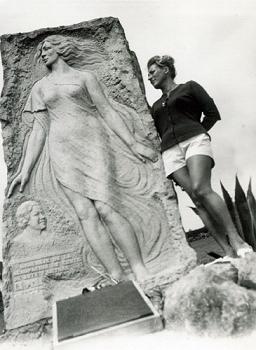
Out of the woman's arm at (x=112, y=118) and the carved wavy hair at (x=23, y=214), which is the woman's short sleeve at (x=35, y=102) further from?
the carved wavy hair at (x=23, y=214)

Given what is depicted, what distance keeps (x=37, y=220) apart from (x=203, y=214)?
1.72 meters

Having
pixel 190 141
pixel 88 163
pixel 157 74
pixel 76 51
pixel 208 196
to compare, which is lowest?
pixel 208 196

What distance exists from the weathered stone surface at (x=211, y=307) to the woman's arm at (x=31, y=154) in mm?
2294

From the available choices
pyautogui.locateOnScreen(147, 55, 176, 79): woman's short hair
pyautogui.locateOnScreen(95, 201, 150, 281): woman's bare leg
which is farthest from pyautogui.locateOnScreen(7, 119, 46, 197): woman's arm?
pyautogui.locateOnScreen(147, 55, 176, 79): woman's short hair

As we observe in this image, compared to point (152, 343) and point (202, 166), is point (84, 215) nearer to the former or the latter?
point (202, 166)

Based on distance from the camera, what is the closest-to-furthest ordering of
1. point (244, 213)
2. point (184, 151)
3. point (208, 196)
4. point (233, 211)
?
point (208, 196)
point (184, 151)
point (244, 213)
point (233, 211)

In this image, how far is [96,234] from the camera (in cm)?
414

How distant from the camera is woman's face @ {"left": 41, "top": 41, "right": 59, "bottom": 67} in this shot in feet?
15.9

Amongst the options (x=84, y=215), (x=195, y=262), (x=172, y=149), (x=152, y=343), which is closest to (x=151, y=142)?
(x=172, y=149)

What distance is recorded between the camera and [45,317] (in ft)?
12.8

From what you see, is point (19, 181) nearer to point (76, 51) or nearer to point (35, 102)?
point (35, 102)

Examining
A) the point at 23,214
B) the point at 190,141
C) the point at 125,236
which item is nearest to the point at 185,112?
the point at 190,141

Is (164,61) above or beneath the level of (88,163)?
above

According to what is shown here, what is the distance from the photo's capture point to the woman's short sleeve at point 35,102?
15.4 ft
